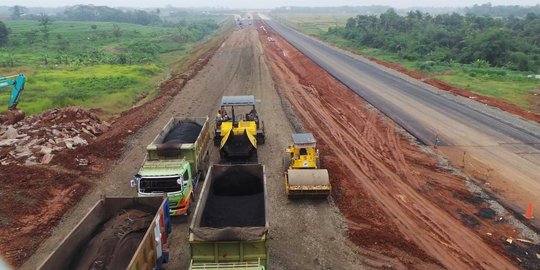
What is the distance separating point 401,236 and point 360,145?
9183 millimetres

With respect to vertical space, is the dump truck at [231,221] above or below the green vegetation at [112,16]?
below

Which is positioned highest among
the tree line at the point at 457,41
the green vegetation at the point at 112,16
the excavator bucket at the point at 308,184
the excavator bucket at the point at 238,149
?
the green vegetation at the point at 112,16

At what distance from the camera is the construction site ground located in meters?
13.4

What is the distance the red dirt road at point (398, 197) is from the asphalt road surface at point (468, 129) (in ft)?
5.45

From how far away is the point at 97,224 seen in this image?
481 inches

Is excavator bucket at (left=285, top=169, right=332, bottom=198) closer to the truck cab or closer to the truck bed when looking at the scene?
the truck bed

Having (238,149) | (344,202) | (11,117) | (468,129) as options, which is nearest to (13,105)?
(11,117)

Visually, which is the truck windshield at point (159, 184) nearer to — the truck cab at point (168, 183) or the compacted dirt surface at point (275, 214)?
the truck cab at point (168, 183)

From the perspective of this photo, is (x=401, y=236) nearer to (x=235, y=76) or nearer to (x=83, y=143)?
(x=83, y=143)

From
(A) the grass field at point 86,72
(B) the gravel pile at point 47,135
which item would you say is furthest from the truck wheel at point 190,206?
(A) the grass field at point 86,72

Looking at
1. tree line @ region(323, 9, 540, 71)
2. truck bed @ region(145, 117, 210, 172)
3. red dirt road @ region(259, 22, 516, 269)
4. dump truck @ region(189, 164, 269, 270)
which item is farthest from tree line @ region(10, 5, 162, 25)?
dump truck @ region(189, 164, 269, 270)

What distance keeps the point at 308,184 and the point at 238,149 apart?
426 centimetres

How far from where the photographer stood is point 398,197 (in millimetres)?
17266

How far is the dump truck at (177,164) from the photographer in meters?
14.3
